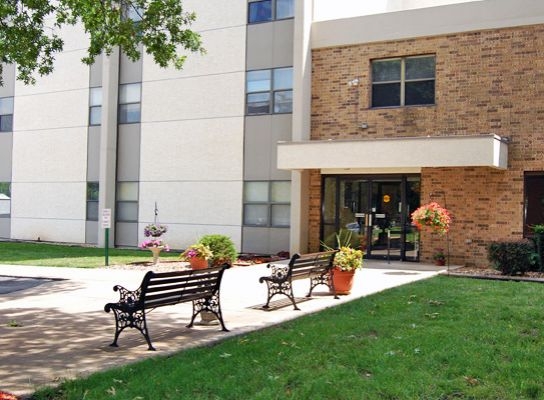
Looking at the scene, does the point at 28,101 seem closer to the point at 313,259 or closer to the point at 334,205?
the point at 334,205

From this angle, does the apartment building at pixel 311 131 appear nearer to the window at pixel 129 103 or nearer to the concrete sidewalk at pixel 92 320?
the window at pixel 129 103

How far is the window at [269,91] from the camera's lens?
67.0 ft

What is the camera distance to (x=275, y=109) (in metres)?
20.6

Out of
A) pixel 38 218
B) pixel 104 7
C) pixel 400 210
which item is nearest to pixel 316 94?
pixel 400 210

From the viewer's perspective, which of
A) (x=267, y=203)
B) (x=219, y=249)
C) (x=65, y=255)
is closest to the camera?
(x=219, y=249)

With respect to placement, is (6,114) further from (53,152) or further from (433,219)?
(433,219)

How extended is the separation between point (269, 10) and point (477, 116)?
307 inches

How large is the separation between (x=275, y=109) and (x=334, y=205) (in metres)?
3.73

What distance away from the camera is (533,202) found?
17047mm

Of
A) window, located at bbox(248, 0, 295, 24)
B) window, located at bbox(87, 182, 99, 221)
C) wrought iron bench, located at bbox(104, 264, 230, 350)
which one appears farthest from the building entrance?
wrought iron bench, located at bbox(104, 264, 230, 350)

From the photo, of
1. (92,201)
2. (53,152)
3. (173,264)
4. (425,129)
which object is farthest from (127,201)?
(425,129)

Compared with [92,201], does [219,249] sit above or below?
below

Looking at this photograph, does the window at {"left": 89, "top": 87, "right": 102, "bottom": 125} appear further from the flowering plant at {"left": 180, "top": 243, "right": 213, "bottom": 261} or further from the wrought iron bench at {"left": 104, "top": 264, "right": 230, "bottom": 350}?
the wrought iron bench at {"left": 104, "top": 264, "right": 230, "bottom": 350}

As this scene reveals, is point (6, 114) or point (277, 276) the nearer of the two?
point (277, 276)
